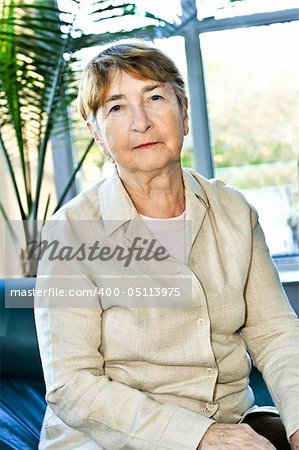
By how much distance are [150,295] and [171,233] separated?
0.59 feet

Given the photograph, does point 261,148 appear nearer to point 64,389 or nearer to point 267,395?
point 267,395

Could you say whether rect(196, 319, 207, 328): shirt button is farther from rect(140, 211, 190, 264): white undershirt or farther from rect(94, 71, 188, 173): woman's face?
rect(94, 71, 188, 173): woman's face

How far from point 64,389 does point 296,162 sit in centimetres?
181

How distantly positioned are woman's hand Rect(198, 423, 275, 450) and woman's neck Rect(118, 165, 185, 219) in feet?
1.67

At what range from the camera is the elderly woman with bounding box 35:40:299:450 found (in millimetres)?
1750

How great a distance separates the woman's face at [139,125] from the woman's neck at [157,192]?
0.12 feet

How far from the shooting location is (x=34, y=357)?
2.35m

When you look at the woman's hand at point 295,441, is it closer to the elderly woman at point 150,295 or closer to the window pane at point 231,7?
the elderly woman at point 150,295

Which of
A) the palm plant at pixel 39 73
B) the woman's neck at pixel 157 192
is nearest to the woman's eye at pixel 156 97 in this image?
the woman's neck at pixel 157 192

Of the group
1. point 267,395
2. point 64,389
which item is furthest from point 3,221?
point 64,389

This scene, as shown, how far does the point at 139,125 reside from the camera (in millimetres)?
1841

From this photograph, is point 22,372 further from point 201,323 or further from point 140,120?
point 140,120

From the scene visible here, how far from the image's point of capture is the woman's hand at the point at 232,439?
5.31 feet

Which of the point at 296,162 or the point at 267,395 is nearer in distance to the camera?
the point at 267,395
